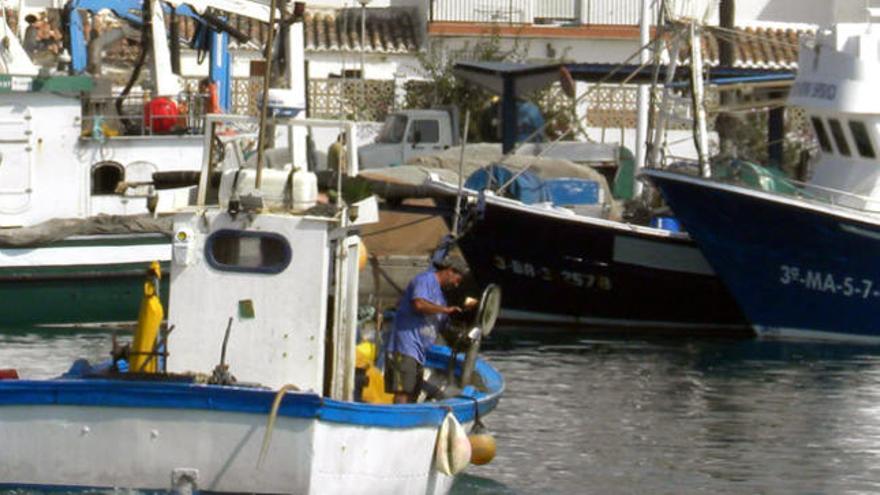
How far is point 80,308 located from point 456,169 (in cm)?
809

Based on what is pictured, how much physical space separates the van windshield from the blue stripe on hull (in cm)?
1138

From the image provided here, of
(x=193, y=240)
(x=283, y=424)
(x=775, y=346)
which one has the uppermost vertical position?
(x=193, y=240)

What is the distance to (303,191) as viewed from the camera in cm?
1432

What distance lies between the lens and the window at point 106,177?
87.3 ft

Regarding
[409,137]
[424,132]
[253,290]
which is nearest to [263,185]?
[253,290]

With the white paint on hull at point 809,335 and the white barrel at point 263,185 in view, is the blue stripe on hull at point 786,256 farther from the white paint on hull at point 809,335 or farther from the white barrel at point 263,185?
the white barrel at point 263,185

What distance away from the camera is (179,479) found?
1343 cm

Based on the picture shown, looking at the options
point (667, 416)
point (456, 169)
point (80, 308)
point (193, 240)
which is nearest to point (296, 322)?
point (193, 240)

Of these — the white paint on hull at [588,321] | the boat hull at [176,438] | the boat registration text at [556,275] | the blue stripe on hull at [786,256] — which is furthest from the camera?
the white paint on hull at [588,321]

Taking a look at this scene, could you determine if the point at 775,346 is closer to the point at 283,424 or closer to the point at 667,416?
the point at 667,416

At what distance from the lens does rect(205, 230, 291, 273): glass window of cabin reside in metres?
14.1

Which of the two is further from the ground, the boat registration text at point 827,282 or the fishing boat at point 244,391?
the fishing boat at point 244,391

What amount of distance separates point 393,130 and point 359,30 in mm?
7088

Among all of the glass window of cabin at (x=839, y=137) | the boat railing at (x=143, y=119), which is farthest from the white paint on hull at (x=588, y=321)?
the boat railing at (x=143, y=119)
